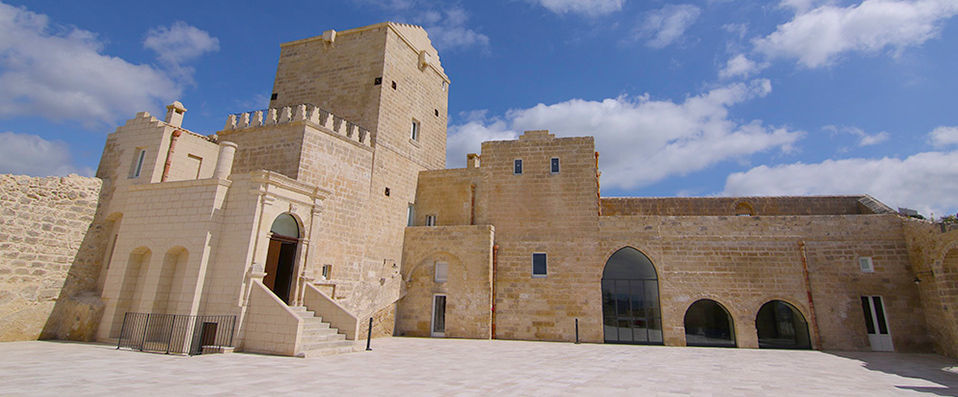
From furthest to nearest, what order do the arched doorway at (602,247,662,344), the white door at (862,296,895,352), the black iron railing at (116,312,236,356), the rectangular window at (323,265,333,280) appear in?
the arched doorway at (602,247,662,344) < the white door at (862,296,895,352) < the rectangular window at (323,265,333,280) < the black iron railing at (116,312,236,356)

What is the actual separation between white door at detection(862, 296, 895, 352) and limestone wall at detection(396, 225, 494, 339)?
13.2m

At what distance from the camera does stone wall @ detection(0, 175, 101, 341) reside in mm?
11391

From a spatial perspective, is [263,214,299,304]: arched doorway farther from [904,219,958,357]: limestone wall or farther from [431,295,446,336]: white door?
[904,219,958,357]: limestone wall

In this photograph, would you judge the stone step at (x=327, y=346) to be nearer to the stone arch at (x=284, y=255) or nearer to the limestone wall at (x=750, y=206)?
the stone arch at (x=284, y=255)

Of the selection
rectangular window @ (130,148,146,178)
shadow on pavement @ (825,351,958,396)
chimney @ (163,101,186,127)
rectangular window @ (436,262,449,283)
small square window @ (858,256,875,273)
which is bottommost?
shadow on pavement @ (825,351,958,396)

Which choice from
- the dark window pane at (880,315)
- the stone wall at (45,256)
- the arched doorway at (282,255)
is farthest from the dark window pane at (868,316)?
the stone wall at (45,256)

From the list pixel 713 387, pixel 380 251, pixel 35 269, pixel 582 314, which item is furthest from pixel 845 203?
pixel 35 269

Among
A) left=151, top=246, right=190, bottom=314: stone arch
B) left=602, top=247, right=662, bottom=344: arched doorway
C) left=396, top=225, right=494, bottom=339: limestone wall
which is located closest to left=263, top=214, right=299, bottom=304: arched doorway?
left=151, top=246, right=190, bottom=314: stone arch

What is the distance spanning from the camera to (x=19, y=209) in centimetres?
1173

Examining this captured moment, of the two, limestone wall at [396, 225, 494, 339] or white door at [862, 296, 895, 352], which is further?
limestone wall at [396, 225, 494, 339]

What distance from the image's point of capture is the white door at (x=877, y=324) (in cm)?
1480

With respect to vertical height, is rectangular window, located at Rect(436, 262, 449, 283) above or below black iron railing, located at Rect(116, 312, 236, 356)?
above

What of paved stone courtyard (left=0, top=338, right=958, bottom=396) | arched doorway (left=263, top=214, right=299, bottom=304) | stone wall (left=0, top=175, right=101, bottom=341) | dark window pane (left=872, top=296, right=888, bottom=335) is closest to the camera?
paved stone courtyard (left=0, top=338, right=958, bottom=396)

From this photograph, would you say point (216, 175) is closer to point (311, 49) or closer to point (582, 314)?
point (311, 49)
